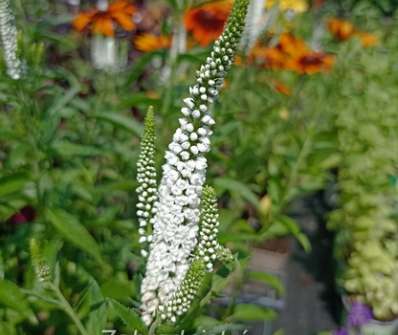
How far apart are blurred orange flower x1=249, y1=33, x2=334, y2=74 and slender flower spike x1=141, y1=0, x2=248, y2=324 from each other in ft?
5.08

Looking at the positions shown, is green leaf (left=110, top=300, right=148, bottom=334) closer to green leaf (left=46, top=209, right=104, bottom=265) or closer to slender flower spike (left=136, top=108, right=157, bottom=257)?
slender flower spike (left=136, top=108, right=157, bottom=257)

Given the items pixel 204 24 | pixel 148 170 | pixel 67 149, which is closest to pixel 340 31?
pixel 204 24

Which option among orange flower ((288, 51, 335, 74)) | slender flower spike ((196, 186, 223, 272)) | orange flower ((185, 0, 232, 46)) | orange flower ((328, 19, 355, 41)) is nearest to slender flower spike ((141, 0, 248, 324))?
slender flower spike ((196, 186, 223, 272))

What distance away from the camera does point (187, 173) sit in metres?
0.95

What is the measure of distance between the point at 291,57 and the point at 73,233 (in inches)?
56.6

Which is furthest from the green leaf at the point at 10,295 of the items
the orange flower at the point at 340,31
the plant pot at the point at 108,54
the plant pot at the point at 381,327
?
the orange flower at the point at 340,31

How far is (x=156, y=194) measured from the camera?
3.58 ft

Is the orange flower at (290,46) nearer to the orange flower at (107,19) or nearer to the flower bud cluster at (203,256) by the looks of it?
the orange flower at (107,19)

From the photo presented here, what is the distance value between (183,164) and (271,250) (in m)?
2.10

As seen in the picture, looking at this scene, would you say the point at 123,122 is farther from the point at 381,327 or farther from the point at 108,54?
the point at 381,327

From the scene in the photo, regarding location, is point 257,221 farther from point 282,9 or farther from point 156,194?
point 156,194

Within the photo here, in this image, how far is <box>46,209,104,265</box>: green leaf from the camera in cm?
148

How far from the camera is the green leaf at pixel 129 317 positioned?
107 cm

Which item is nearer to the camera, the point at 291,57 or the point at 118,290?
the point at 118,290
